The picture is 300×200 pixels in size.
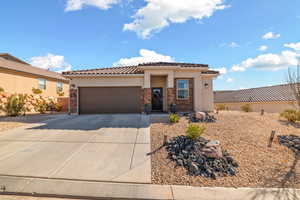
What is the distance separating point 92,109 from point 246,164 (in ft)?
35.1

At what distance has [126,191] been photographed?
3342 millimetres

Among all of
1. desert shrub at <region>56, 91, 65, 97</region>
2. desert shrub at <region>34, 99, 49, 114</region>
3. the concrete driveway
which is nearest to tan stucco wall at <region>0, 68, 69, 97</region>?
desert shrub at <region>56, 91, 65, 97</region>

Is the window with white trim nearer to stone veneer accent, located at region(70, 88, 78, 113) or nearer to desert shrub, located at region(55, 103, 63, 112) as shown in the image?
desert shrub, located at region(55, 103, 63, 112)

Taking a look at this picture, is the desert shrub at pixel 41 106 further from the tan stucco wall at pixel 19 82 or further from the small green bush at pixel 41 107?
the tan stucco wall at pixel 19 82

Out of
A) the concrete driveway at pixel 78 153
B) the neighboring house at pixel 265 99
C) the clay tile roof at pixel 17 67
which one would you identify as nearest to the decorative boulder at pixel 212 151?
the concrete driveway at pixel 78 153

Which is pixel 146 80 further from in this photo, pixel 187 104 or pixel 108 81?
pixel 187 104

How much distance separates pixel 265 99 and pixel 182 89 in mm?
15166

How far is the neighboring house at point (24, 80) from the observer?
1602cm

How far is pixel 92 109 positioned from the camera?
39.4ft

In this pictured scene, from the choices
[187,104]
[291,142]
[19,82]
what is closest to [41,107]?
[19,82]

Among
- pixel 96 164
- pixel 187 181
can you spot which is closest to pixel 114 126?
pixel 96 164

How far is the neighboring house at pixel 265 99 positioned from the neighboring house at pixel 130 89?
10913 mm

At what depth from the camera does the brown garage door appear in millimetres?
11812

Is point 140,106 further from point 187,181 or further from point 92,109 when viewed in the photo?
point 187,181
